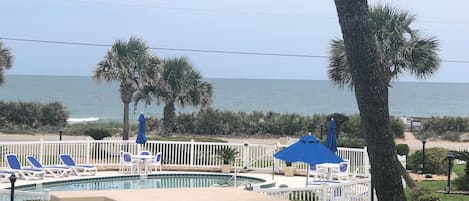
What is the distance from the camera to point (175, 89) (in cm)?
2908

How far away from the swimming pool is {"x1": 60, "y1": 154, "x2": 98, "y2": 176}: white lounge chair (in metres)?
0.59

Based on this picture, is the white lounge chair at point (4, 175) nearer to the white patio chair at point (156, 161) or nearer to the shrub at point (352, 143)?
the white patio chair at point (156, 161)

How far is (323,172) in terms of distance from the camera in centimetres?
1912

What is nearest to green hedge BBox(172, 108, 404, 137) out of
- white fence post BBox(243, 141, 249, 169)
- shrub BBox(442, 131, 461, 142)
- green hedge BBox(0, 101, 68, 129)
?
shrub BBox(442, 131, 461, 142)

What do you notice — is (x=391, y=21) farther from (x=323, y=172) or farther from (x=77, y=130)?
(x=77, y=130)

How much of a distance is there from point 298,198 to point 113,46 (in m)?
16.6

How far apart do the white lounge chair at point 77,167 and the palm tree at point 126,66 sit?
5.94 metres

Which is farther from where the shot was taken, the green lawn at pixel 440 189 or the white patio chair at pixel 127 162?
the white patio chair at pixel 127 162

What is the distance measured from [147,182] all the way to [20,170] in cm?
370

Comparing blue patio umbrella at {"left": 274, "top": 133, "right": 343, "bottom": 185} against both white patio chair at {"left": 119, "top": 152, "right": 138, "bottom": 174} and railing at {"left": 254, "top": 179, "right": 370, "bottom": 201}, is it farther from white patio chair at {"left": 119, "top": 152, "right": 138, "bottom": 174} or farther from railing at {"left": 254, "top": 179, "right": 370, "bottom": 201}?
white patio chair at {"left": 119, "top": 152, "right": 138, "bottom": 174}

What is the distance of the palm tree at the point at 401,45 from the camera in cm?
1878

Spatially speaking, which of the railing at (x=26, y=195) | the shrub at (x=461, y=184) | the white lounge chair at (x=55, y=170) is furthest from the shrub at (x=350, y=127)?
the railing at (x=26, y=195)

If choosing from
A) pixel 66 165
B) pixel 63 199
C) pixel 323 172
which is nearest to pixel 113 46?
pixel 66 165

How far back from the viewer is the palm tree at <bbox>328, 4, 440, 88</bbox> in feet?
61.6
